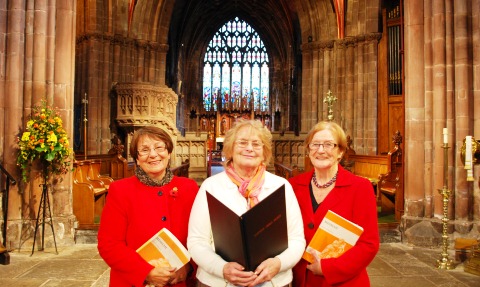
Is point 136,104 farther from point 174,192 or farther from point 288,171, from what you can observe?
point 174,192

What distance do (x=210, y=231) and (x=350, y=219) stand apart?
830mm

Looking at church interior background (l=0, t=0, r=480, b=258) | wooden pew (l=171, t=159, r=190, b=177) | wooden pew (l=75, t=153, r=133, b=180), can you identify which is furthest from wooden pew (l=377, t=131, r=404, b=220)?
wooden pew (l=75, t=153, r=133, b=180)

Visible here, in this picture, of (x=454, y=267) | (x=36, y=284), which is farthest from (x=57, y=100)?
(x=454, y=267)

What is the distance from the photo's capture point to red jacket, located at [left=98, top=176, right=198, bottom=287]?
7.44ft

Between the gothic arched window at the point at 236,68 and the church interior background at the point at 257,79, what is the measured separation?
9cm

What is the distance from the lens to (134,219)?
2338mm

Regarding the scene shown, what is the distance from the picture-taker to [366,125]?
1428 centimetres

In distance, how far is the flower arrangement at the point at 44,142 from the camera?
17.7 ft

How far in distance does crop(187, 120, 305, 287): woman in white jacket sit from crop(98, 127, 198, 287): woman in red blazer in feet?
0.59

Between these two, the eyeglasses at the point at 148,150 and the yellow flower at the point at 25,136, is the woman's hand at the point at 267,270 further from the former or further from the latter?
the yellow flower at the point at 25,136

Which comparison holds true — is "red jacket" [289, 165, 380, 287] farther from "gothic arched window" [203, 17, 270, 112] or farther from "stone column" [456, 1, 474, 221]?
"gothic arched window" [203, 17, 270, 112]

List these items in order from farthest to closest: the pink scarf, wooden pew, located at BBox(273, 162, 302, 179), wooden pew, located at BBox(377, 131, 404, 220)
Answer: wooden pew, located at BBox(377, 131, 404, 220)
wooden pew, located at BBox(273, 162, 302, 179)
the pink scarf

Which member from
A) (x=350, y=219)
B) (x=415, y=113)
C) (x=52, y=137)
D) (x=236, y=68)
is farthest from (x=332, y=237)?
(x=236, y=68)

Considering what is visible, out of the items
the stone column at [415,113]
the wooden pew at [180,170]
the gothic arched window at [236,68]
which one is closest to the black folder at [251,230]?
the stone column at [415,113]
